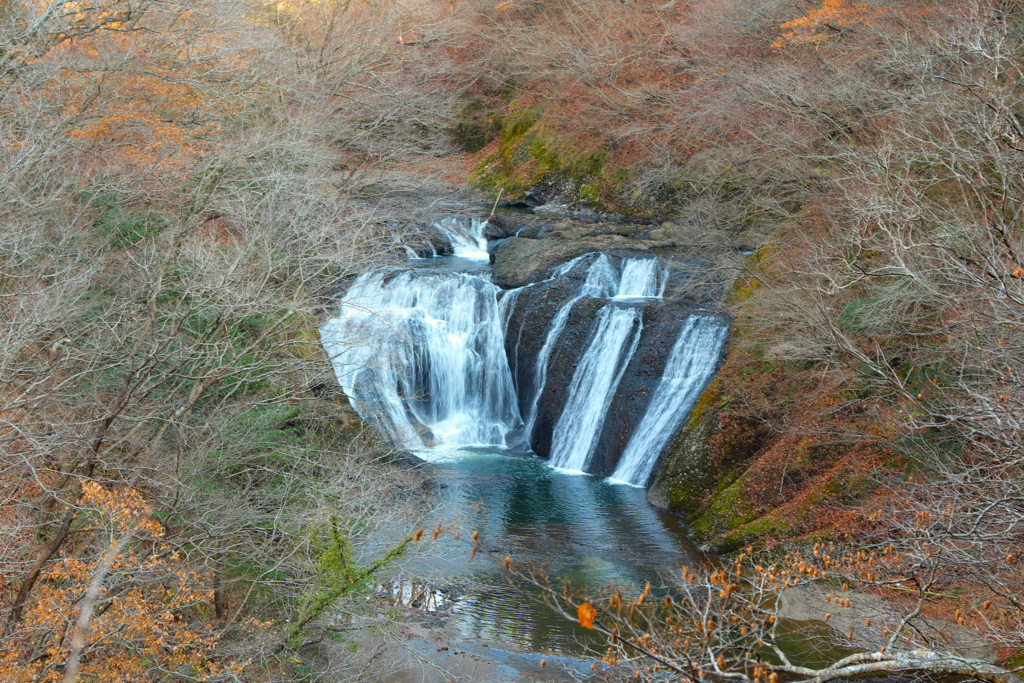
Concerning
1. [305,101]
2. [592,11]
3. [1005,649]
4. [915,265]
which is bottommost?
[1005,649]

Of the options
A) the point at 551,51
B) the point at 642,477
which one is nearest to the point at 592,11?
the point at 551,51

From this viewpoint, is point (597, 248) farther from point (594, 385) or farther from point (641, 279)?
point (594, 385)

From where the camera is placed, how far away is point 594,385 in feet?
45.2

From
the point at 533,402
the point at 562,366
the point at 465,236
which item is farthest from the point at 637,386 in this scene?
the point at 465,236

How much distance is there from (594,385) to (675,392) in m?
1.52

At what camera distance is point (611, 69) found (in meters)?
19.0

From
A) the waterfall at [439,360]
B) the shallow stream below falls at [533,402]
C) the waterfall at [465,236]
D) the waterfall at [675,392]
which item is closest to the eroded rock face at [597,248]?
the waterfall at [465,236]

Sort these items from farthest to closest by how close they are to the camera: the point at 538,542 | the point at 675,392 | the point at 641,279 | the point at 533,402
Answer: the point at 641,279 < the point at 533,402 < the point at 675,392 < the point at 538,542

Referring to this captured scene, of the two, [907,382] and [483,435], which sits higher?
[907,382]

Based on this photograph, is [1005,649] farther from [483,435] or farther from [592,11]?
[592,11]

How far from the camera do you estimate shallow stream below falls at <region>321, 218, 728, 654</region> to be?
962 cm

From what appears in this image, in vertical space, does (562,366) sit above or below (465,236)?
below

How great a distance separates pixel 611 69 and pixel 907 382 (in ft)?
38.9

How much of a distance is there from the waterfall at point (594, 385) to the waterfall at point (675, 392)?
0.75 m
